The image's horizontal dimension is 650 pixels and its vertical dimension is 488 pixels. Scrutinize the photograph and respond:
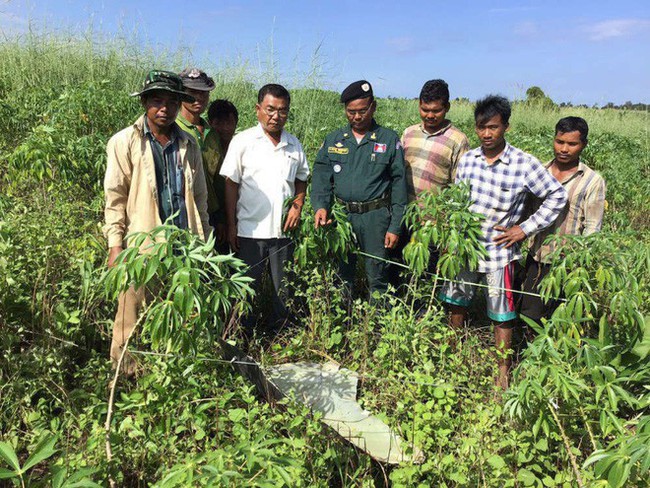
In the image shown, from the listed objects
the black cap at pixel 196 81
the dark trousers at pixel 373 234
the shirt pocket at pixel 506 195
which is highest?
the black cap at pixel 196 81

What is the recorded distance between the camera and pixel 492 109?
116 inches

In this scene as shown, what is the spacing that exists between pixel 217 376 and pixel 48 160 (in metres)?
2.13

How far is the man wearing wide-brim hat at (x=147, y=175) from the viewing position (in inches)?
98.3

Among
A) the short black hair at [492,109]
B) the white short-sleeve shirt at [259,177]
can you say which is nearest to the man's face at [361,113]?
the white short-sleeve shirt at [259,177]

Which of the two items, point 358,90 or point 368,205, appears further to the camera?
point 368,205

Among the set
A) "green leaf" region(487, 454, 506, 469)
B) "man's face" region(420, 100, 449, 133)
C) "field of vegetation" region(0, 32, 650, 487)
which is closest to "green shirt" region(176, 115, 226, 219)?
"field of vegetation" region(0, 32, 650, 487)

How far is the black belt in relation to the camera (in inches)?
129

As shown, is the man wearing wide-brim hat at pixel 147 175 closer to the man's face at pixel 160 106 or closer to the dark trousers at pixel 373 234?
the man's face at pixel 160 106

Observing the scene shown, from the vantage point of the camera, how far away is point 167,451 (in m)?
2.12

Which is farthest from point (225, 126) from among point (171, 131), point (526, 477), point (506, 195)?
point (526, 477)

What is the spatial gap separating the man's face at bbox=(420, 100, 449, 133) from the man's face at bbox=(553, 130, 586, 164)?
0.75 meters

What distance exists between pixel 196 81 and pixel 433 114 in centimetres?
173

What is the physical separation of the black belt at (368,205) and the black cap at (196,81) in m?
1.37

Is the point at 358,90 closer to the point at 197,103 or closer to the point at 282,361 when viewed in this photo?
the point at 197,103
